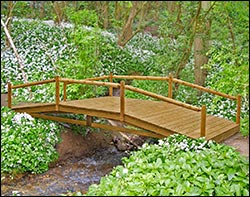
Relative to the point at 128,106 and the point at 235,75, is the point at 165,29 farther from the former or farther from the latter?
the point at 235,75

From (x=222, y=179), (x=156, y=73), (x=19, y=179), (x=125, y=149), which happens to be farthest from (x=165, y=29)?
(x=222, y=179)

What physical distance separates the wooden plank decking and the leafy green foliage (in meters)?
1.40

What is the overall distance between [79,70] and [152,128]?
4.21m

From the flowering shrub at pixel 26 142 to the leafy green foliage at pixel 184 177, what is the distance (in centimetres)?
291

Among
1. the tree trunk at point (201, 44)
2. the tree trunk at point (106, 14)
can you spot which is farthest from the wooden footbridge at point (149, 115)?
the tree trunk at point (106, 14)

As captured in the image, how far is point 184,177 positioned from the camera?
5.20 meters

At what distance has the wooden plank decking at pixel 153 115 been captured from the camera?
24.6 ft

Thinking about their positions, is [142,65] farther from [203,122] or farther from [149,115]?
[203,122]

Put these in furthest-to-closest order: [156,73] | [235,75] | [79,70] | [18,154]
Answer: [156,73]
[79,70]
[18,154]
[235,75]

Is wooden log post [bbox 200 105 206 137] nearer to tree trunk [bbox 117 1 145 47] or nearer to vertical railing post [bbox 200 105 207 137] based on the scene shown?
vertical railing post [bbox 200 105 207 137]

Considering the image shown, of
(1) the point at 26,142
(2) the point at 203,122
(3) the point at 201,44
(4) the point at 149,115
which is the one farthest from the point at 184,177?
(3) the point at 201,44

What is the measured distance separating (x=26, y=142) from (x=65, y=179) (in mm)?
1237

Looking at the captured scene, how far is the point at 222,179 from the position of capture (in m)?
5.11

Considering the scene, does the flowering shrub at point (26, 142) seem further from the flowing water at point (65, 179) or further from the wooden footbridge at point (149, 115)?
the wooden footbridge at point (149, 115)
